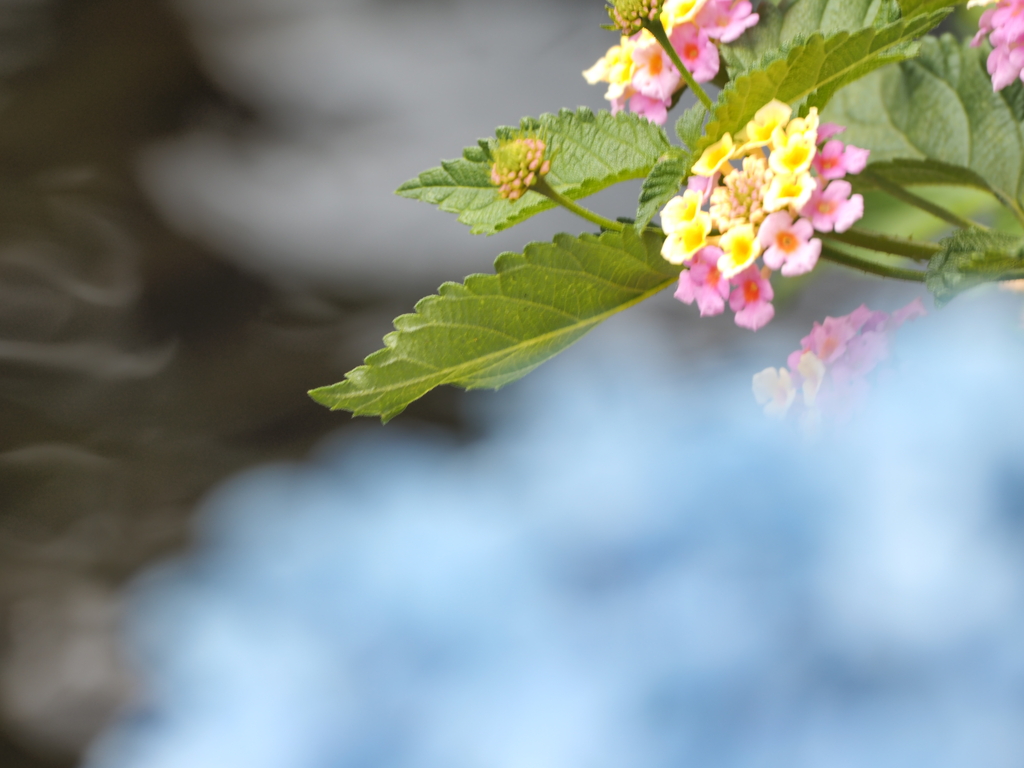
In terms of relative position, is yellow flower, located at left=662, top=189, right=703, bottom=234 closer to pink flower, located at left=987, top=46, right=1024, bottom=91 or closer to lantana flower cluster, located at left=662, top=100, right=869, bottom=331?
lantana flower cluster, located at left=662, top=100, right=869, bottom=331

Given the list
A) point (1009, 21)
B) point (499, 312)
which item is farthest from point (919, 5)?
point (499, 312)

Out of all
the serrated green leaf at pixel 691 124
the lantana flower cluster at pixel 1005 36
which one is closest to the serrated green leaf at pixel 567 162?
the serrated green leaf at pixel 691 124

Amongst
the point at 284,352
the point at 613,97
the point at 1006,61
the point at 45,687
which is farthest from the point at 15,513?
the point at 1006,61

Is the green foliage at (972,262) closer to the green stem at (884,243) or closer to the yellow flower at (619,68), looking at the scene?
the green stem at (884,243)

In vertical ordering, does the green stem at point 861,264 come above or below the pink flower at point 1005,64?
below

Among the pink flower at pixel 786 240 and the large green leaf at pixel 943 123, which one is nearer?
the pink flower at pixel 786 240

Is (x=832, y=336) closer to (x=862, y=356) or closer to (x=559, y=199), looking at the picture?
(x=862, y=356)

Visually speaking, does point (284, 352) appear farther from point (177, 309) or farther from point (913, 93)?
point (913, 93)

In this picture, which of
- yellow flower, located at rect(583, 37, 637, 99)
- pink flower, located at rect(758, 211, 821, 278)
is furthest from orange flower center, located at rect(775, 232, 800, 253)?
yellow flower, located at rect(583, 37, 637, 99)
